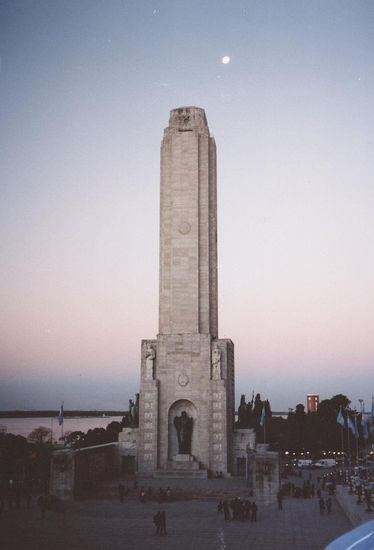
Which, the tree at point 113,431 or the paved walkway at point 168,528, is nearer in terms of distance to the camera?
the paved walkway at point 168,528

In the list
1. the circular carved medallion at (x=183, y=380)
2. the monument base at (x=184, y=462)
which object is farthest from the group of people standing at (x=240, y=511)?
the circular carved medallion at (x=183, y=380)

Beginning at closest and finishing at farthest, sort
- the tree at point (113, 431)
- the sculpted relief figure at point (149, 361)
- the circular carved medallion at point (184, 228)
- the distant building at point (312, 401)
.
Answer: the sculpted relief figure at point (149, 361), the circular carved medallion at point (184, 228), the tree at point (113, 431), the distant building at point (312, 401)

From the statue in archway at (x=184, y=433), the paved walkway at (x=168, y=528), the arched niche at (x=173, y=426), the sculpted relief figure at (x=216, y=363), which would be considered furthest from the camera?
the sculpted relief figure at (x=216, y=363)

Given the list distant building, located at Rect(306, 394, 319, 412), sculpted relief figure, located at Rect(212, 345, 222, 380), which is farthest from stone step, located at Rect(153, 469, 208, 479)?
distant building, located at Rect(306, 394, 319, 412)

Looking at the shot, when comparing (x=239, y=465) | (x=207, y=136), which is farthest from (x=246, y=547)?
(x=207, y=136)

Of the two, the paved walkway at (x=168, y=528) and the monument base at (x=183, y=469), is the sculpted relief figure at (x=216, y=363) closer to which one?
the monument base at (x=183, y=469)

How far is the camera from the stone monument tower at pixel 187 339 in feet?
129

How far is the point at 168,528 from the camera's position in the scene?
2372 cm

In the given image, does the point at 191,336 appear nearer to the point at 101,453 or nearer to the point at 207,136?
the point at 101,453

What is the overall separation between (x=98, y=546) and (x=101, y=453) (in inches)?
711

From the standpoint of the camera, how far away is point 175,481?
35656 mm

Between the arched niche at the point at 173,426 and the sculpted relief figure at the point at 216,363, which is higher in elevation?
the sculpted relief figure at the point at 216,363

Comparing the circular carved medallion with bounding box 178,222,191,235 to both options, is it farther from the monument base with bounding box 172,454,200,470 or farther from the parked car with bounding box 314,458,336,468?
the parked car with bounding box 314,458,336,468

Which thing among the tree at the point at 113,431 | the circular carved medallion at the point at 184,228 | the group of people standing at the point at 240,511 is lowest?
the tree at the point at 113,431
